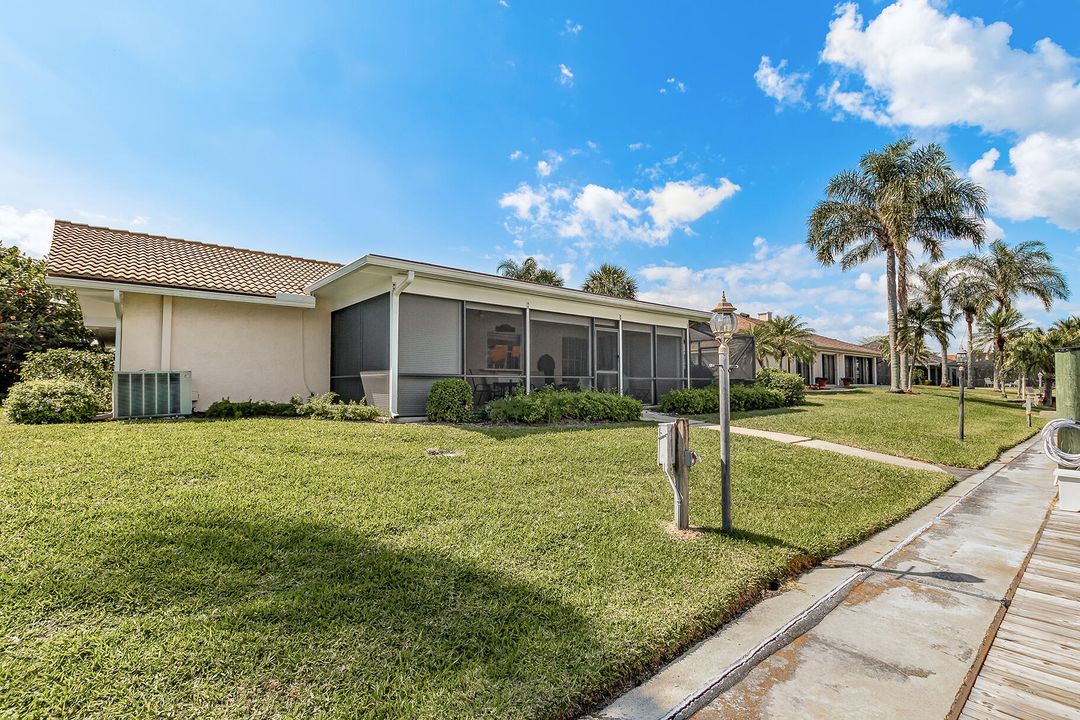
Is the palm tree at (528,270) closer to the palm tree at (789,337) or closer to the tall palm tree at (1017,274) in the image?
the palm tree at (789,337)

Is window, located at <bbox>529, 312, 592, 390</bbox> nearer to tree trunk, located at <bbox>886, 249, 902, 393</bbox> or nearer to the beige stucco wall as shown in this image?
the beige stucco wall

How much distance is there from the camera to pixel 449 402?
858 centimetres

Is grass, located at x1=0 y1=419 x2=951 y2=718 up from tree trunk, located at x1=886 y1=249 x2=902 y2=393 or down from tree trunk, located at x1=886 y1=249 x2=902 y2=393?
down

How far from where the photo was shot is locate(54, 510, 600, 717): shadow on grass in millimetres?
1852

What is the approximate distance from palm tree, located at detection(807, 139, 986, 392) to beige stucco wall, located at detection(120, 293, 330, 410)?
23.3 metres

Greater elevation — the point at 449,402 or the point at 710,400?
the point at 449,402

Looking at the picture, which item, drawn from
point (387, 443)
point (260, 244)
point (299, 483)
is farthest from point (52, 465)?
point (260, 244)

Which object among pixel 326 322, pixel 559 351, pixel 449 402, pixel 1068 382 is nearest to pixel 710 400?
pixel 559 351

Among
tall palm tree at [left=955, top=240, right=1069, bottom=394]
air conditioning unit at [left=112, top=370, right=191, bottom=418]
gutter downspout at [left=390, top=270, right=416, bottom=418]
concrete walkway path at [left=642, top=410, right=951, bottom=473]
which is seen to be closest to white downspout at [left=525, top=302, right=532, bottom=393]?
gutter downspout at [left=390, top=270, right=416, bottom=418]

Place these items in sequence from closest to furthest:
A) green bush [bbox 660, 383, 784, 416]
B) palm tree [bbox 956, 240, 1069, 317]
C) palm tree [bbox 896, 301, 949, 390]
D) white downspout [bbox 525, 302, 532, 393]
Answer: white downspout [bbox 525, 302, 532, 393] < green bush [bbox 660, 383, 784, 416] < palm tree [bbox 896, 301, 949, 390] < palm tree [bbox 956, 240, 1069, 317]

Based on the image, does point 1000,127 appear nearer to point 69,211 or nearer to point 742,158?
point 742,158

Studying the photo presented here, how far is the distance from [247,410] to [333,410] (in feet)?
5.23

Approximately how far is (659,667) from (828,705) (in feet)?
2.24

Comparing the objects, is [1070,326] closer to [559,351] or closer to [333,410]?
[559,351]
